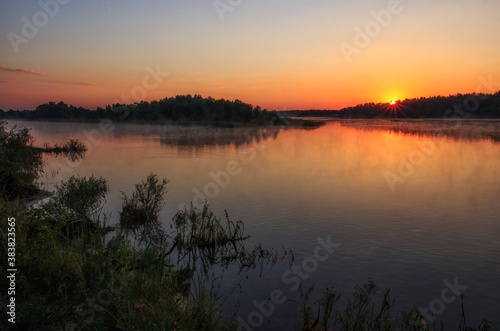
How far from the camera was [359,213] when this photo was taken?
55.5 feet

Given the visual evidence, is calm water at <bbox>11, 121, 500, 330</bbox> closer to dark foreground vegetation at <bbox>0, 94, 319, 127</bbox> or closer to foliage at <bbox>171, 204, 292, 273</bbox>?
foliage at <bbox>171, 204, 292, 273</bbox>

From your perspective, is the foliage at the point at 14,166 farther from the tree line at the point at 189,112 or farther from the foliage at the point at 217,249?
the tree line at the point at 189,112

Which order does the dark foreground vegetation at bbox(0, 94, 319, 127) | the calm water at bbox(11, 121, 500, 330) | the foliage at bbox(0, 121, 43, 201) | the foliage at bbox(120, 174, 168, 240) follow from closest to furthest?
the calm water at bbox(11, 121, 500, 330) → the foliage at bbox(120, 174, 168, 240) → the foliage at bbox(0, 121, 43, 201) → the dark foreground vegetation at bbox(0, 94, 319, 127)

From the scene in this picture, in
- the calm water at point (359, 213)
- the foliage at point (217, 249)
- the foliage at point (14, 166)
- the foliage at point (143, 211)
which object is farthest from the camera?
the foliage at point (14, 166)

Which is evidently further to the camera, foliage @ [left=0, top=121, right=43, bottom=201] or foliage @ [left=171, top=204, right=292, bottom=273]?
foliage @ [left=0, top=121, right=43, bottom=201]

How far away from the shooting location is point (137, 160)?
113 ft

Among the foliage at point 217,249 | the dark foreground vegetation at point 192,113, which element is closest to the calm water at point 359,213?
the foliage at point 217,249

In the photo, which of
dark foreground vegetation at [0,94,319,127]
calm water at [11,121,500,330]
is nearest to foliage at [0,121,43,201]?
calm water at [11,121,500,330]

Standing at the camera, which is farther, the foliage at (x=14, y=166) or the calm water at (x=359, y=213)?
the foliage at (x=14, y=166)

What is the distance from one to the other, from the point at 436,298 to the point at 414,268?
1.68 m

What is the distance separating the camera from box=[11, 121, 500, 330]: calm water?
1012 centimetres

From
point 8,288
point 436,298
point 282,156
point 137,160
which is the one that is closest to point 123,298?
point 8,288

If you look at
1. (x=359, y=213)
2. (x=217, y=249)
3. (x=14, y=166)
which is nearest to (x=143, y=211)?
(x=217, y=249)

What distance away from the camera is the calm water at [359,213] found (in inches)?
399
